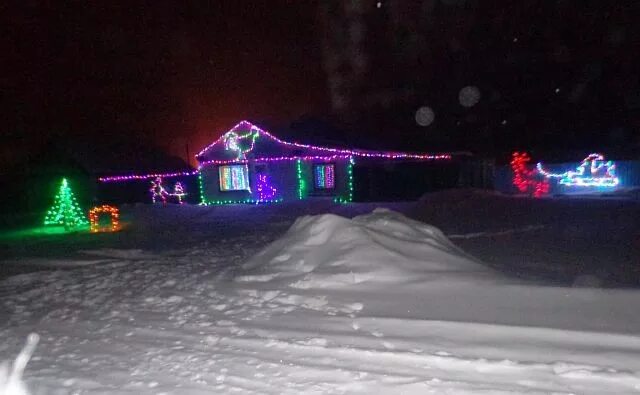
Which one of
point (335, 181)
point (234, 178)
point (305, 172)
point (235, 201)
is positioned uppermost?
point (305, 172)

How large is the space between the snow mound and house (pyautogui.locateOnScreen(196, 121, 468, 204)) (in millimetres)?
15648

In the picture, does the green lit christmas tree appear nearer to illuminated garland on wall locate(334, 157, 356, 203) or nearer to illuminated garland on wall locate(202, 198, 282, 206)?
illuminated garland on wall locate(202, 198, 282, 206)

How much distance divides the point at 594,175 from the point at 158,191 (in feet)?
75.4

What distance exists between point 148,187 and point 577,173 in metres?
23.4

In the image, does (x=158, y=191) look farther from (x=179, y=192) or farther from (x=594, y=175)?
(x=594, y=175)

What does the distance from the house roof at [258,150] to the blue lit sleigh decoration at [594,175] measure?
6891 mm

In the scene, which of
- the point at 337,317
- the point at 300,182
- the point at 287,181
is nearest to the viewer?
the point at 337,317

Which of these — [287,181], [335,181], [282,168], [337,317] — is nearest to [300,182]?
[287,181]

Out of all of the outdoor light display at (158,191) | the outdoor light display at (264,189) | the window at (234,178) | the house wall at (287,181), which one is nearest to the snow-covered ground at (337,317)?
the house wall at (287,181)

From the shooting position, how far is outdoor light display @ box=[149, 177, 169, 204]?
30.6 metres

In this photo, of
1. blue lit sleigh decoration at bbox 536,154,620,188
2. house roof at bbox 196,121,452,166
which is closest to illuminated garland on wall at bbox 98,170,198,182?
house roof at bbox 196,121,452,166

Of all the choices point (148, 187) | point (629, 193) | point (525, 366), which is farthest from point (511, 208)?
point (148, 187)

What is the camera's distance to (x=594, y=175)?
1121 inches

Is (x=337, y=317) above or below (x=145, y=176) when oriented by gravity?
below
